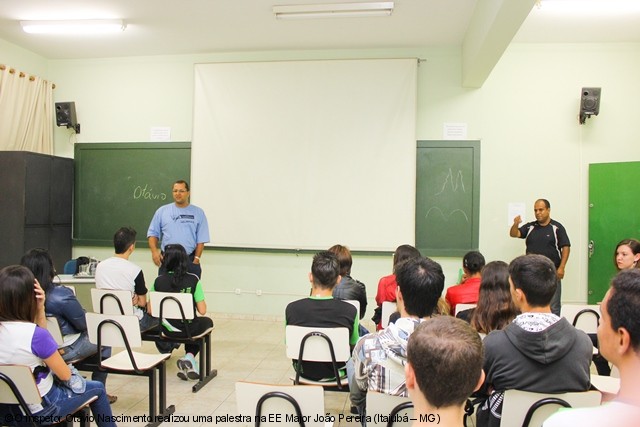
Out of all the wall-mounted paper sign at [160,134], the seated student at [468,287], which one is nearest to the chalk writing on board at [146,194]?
the wall-mounted paper sign at [160,134]

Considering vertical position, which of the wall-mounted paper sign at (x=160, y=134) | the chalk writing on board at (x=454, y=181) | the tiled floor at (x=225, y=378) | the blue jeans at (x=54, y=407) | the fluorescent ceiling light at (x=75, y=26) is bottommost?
the tiled floor at (x=225, y=378)

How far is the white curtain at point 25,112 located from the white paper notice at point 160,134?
4.81 ft

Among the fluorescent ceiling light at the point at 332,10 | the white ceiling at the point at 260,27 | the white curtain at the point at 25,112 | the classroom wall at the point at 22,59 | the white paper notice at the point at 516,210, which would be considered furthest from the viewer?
the classroom wall at the point at 22,59

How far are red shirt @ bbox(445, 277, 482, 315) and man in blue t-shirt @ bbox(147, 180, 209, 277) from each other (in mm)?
2825

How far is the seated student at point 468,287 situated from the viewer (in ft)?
10.7

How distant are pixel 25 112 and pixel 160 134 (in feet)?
5.54

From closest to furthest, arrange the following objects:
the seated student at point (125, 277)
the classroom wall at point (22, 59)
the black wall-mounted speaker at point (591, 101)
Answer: the seated student at point (125, 277) → the black wall-mounted speaker at point (591, 101) → the classroom wall at point (22, 59)

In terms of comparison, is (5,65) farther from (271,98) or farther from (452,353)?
(452,353)

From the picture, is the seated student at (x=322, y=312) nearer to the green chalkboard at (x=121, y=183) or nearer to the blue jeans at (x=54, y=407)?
the blue jeans at (x=54, y=407)

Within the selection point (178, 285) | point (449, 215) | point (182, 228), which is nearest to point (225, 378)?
point (178, 285)

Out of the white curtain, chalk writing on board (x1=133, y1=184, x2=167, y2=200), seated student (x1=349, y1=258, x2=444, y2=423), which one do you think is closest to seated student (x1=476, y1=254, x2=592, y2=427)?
seated student (x1=349, y1=258, x2=444, y2=423)

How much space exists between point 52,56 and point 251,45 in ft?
9.37

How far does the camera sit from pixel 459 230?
5.59 meters

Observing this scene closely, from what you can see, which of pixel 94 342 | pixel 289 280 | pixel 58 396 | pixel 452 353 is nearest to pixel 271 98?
pixel 289 280
